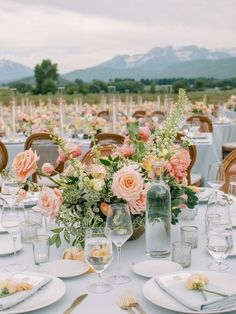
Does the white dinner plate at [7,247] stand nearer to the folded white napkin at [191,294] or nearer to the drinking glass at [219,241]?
the folded white napkin at [191,294]

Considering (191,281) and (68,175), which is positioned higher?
(68,175)

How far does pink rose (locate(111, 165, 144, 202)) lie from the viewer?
1750mm

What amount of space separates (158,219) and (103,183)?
214 mm

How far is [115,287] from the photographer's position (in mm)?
1542

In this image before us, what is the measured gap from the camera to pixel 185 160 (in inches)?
76.5

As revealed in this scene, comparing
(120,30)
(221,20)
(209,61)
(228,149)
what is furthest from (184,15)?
(209,61)

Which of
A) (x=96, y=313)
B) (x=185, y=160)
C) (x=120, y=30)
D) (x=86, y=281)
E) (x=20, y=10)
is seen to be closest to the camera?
(x=96, y=313)

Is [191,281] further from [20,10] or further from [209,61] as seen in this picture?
[209,61]

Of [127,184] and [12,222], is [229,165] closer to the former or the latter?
[127,184]

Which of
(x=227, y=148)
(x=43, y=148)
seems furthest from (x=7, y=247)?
(x=227, y=148)

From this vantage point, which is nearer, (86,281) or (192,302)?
(192,302)

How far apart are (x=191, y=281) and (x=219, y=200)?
46cm

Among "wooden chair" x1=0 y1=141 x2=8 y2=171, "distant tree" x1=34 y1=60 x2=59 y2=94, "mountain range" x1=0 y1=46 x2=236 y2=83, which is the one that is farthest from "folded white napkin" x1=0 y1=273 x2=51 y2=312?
"mountain range" x1=0 y1=46 x2=236 y2=83

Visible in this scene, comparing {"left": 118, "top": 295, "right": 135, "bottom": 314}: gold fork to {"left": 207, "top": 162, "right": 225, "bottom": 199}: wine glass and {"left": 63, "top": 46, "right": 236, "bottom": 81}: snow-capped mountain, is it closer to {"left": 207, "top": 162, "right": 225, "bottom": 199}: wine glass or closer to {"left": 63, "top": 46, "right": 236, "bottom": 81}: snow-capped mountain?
{"left": 207, "top": 162, "right": 225, "bottom": 199}: wine glass
